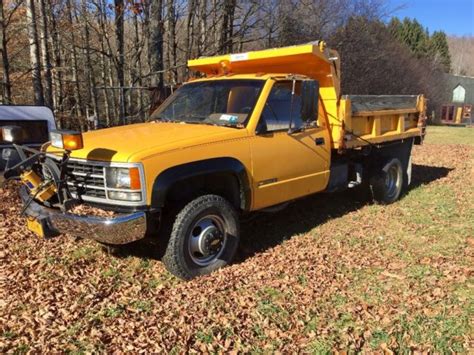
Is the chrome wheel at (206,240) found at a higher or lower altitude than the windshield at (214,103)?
lower

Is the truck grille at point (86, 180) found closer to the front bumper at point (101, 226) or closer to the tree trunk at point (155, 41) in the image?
the front bumper at point (101, 226)

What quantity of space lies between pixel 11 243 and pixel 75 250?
81cm

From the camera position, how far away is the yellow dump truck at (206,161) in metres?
4.20

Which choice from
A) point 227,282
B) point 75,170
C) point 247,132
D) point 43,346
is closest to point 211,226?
point 227,282

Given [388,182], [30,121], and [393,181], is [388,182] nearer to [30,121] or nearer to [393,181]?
[393,181]

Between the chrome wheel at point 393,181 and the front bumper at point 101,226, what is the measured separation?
5.06 m

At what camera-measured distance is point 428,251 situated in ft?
18.1

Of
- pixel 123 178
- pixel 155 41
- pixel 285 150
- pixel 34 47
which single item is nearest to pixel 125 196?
pixel 123 178

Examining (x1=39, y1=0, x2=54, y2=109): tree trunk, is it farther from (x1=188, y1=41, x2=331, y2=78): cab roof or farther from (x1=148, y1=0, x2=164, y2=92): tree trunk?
(x1=188, y1=41, x2=331, y2=78): cab roof

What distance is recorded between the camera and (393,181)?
26.5 feet

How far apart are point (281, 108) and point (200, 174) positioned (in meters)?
1.53

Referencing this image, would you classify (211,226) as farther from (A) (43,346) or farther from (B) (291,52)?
(B) (291,52)

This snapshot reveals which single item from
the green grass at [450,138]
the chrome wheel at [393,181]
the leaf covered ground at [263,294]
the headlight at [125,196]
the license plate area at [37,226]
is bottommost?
the green grass at [450,138]

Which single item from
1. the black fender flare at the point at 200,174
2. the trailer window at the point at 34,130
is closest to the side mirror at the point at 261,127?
the black fender flare at the point at 200,174
